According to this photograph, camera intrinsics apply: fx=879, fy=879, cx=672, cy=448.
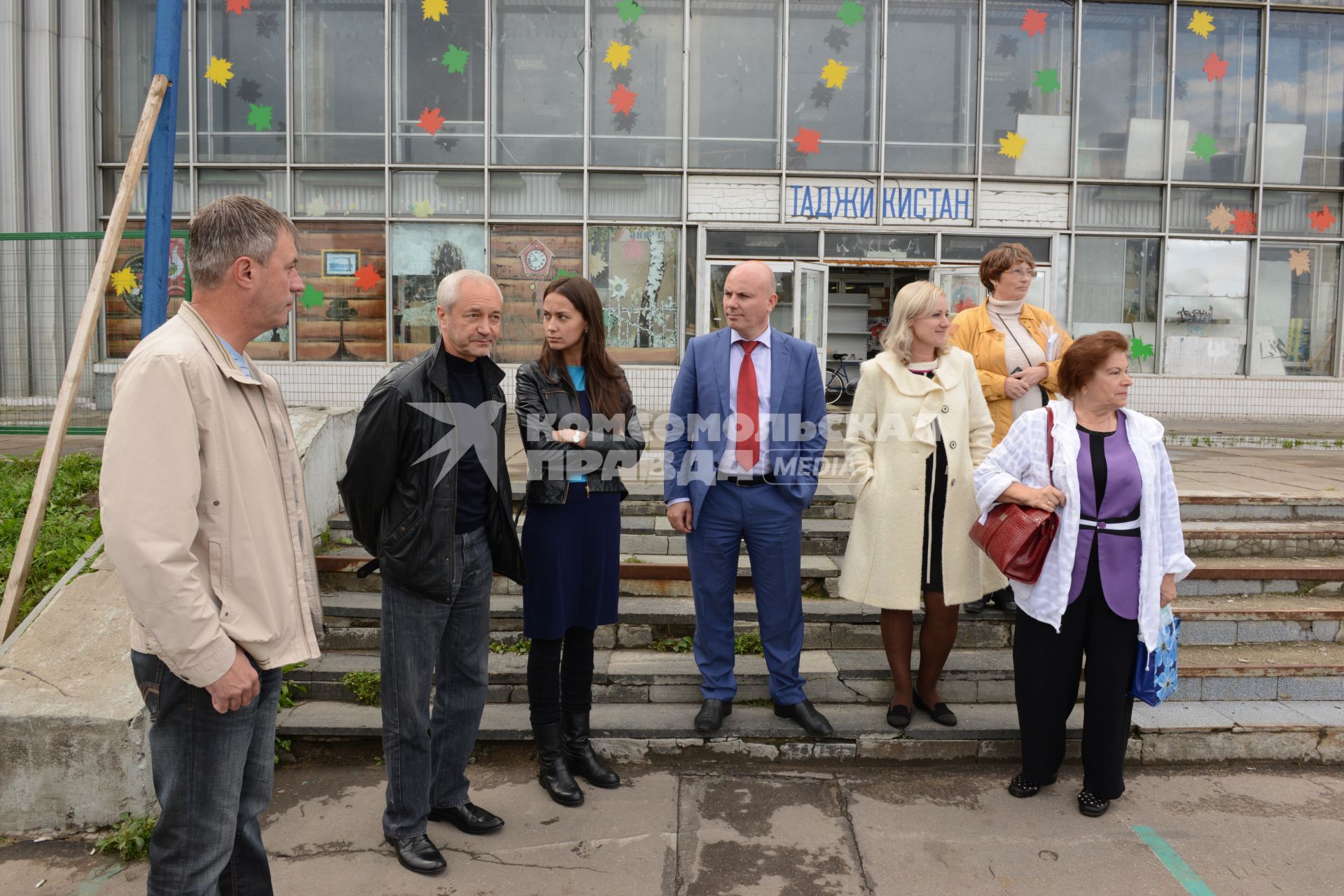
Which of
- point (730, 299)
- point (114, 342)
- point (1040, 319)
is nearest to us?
point (730, 299)

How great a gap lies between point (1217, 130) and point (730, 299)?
12.8 metres

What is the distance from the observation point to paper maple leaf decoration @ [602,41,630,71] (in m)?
12.6

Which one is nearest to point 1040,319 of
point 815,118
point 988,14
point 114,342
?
point 114,342

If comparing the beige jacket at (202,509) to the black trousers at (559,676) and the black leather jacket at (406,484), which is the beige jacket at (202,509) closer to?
the black leather jacket at (406,484)

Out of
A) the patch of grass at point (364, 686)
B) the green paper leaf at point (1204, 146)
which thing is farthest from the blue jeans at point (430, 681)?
the green paper leaf at point (1204, 146)

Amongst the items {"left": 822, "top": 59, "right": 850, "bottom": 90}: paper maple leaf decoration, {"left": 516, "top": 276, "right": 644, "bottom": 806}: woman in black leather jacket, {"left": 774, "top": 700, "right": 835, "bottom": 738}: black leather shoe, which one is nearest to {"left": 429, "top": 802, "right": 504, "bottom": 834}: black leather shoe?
{"left": 516, "top": 276, "right": 644, "bottom": 806}: woman in black leather jacket

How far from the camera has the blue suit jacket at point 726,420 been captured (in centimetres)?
394

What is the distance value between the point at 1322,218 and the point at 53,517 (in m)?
16.3

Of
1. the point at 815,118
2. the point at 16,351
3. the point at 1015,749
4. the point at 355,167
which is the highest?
the point at 815,118

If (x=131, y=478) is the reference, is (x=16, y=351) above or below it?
above

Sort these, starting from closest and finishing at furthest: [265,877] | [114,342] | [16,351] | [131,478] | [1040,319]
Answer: [131,478], [265,877], [1040,319], [114,342], [16,351]

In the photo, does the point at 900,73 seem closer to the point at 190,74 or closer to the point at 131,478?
the point at 190,74

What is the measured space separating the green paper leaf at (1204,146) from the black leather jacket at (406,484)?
45.7 ft

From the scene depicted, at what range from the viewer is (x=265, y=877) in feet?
7.75
